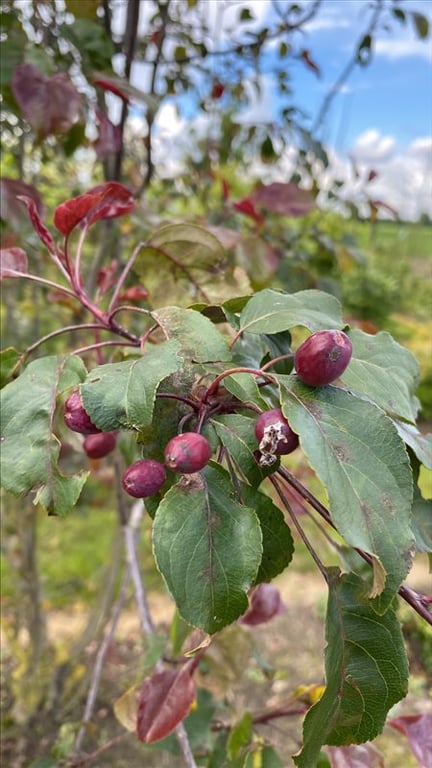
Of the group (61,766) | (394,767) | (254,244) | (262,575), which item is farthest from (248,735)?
(394,767)

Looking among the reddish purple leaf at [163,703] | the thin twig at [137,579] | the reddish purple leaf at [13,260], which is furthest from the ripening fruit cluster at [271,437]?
the thin twig at [137,579]

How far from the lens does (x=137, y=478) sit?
1.45 feet

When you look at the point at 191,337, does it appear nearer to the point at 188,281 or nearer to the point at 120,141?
the point at 188,281

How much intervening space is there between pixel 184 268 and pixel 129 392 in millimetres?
395

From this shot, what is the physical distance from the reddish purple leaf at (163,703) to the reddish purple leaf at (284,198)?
2.91 ft

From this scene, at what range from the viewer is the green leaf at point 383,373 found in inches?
18.6

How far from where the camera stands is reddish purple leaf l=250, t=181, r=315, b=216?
1280 mm

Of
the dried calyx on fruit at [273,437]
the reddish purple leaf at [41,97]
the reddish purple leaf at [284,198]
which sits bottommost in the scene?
the reddish purple leaf at [284,198]

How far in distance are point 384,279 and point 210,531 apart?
643 centimetres

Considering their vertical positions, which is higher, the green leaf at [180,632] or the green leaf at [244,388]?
the green leaf at [244,388]

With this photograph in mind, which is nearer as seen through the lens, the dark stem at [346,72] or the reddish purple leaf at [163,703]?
the reddish purple leaf at [163,703]

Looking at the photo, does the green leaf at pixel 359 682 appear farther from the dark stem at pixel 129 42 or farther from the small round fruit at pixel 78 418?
the dark stem at pixel 129 42

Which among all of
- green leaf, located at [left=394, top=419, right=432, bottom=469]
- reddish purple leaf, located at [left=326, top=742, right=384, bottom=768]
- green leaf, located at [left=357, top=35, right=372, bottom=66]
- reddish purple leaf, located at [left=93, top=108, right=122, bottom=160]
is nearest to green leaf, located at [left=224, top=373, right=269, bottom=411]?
green leaf, located at [left=394, top=419, right=432, bottom=469]

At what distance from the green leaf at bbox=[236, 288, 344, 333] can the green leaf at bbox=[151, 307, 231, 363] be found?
27 mm
